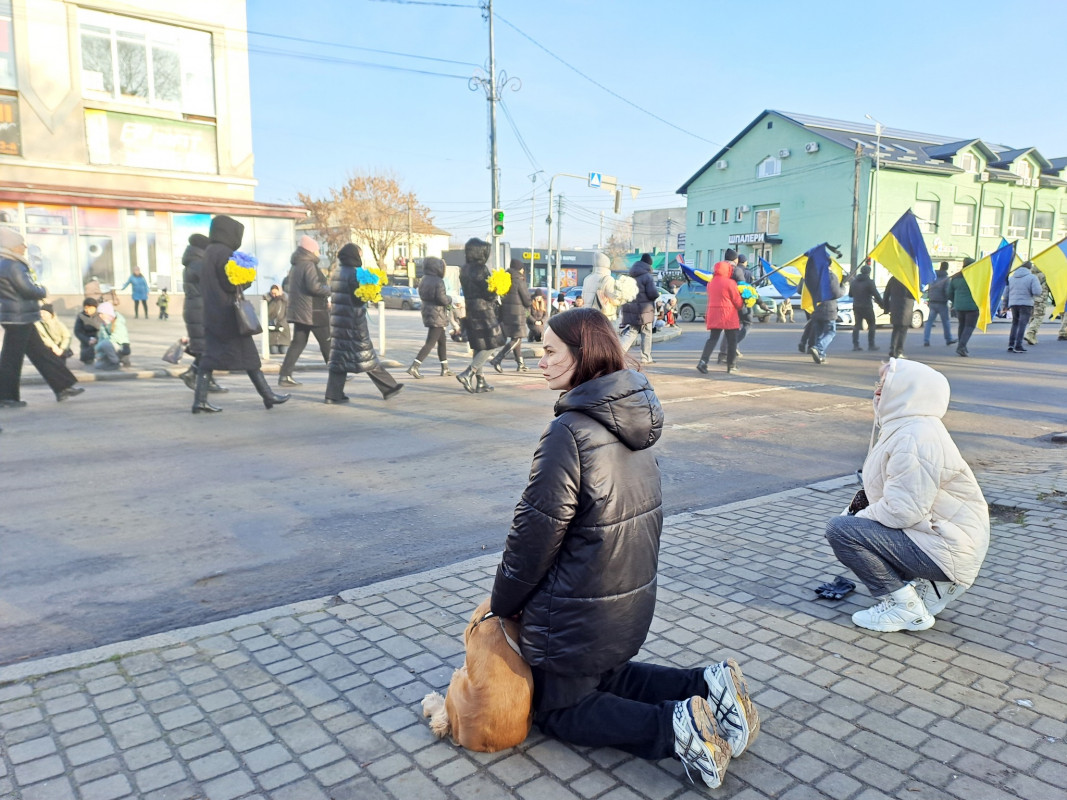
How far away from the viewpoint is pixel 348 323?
959 cm

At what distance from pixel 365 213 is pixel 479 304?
153 feet

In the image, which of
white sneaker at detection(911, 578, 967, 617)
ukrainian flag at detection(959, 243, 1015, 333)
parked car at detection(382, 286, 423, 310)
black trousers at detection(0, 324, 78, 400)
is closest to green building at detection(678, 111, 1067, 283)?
parked car at detection(382, 286, 423, 310)

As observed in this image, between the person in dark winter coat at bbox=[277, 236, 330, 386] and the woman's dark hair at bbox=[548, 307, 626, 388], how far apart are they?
8.51 meters

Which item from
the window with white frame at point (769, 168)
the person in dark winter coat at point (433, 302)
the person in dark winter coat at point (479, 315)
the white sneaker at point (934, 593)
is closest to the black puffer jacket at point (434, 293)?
the person in dark winter coat at point (433, 302)

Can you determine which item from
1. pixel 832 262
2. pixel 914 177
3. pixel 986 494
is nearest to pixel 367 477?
pixel 986 494

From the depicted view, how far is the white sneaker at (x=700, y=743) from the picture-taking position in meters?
2.53

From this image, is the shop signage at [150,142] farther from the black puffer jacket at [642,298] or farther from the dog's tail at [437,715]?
the dog's tail at [437,715]

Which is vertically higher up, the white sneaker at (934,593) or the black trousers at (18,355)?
the black trousers at (18,355)

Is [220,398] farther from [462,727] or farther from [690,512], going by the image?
[462,727]

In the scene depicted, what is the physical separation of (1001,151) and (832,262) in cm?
4878

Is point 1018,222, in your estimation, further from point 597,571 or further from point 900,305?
point 597,571

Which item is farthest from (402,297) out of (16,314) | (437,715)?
(437,715)

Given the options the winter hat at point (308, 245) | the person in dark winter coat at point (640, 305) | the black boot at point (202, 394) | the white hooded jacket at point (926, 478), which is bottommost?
the black boot at point (202, 394)

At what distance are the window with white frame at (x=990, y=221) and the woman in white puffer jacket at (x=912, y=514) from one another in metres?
52.6
